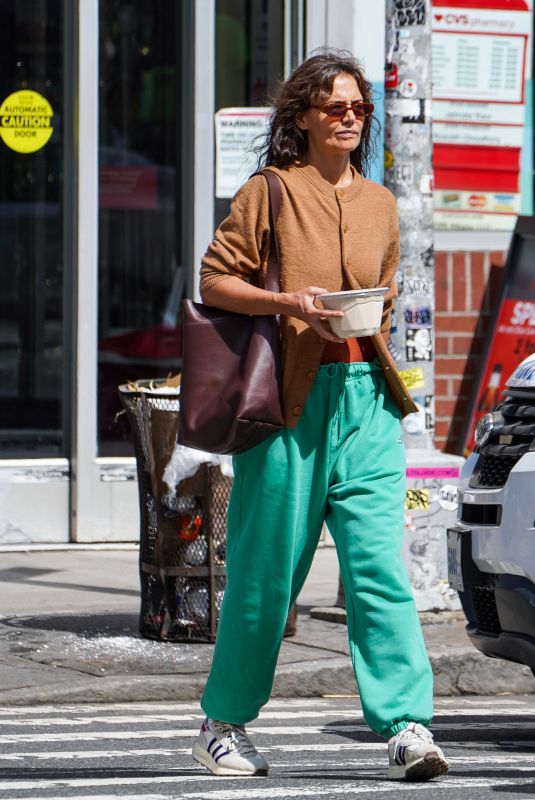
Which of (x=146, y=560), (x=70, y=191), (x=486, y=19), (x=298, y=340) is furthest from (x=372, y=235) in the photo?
(x=486, y=19)

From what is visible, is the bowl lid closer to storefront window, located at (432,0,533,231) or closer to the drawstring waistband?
the drawstring waistband

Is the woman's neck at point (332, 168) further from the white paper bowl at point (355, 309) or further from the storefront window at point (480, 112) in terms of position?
the storefront window at point (480, 112)

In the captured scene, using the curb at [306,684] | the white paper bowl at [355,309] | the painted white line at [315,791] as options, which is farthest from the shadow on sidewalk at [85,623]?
the white paper bowl at [355,309]

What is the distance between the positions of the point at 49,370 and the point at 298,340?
219 inches

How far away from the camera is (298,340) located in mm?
4621

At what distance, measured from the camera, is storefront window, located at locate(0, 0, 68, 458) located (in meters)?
9.89

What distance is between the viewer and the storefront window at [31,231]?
9.89 meters

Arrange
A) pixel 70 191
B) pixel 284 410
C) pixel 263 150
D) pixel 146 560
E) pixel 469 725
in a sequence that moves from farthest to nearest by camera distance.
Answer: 1. pixel 70 191
2. pixel 146 560
3. pixel 469 725
4. pixel 263 150
5. pixel 284 410

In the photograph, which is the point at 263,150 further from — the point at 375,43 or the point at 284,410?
the point at 375,43

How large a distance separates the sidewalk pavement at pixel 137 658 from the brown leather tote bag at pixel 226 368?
1.84 meters

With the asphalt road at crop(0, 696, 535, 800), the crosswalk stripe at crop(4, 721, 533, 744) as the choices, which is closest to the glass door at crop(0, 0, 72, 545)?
the asphalt road at crop(0, 696, 535, 800)

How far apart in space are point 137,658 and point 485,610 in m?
1.94

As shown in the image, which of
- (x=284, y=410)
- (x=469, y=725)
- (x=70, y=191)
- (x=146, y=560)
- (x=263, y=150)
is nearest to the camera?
(x=284, y=410)

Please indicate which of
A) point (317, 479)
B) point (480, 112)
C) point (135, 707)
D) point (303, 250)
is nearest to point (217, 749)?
point (317, 479)
